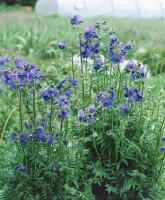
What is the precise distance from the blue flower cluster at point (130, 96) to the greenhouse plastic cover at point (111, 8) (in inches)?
545

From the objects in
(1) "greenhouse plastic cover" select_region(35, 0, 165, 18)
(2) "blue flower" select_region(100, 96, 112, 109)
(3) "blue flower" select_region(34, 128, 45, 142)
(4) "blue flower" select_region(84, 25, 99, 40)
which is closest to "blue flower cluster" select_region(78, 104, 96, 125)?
(2) "blue flower" select_region(100, 96, 112, 109)

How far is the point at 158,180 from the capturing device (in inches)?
149

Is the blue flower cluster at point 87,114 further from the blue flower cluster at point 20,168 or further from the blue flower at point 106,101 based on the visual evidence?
the blue flower cluster at point 20,168

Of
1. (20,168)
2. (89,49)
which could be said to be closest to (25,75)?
(89,49)

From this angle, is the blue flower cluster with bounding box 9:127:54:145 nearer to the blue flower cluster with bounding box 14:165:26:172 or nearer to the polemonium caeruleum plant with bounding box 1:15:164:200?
the polemonium caeruleum plant with bounding box 1:15:164:200

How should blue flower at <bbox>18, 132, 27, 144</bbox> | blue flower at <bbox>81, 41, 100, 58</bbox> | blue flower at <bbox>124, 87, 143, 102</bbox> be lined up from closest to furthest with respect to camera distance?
blue flower at <bbox>124, 87, 143, 102</bbox>, blue flower at <bbox>18, 132, 27, 144</bbox>, blue flower at <bbox>81, 41, 100, 58</bbox>

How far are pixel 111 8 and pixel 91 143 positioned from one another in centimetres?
1413

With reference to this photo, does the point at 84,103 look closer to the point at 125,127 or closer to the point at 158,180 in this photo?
the point at 125,127

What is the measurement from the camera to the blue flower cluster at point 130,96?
3.40 meters

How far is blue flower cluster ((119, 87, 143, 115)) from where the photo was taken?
11.1ft

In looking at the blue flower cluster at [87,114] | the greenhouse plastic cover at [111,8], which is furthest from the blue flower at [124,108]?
the greenhouse plastic cover at [111,8]

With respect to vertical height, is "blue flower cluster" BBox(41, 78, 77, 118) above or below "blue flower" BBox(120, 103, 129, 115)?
above

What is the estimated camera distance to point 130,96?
11.3 feet

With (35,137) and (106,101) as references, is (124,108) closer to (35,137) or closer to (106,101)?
(106,101)
